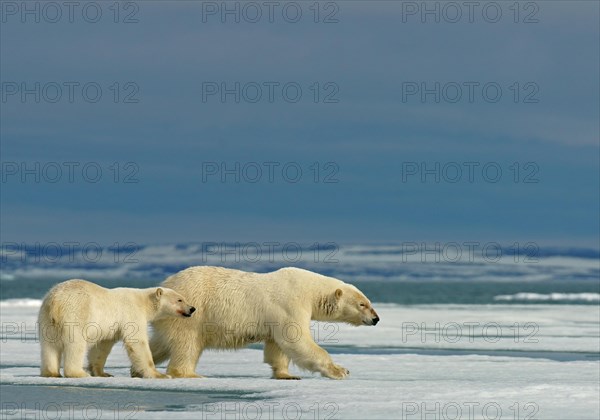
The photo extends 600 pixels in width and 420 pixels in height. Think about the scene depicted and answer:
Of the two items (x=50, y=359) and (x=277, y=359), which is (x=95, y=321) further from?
(x=277, y=359)

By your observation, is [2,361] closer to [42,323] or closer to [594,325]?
[42,323]

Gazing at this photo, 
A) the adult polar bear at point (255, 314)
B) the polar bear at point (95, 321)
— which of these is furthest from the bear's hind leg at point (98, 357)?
the adult polar bear at point (255, 314)

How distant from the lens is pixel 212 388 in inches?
469

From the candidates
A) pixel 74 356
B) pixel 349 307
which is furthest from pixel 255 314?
pixel 74 356

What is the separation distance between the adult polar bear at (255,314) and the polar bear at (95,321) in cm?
31

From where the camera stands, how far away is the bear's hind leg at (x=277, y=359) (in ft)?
43.5

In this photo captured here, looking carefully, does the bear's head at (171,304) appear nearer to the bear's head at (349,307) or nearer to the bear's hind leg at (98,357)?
the bear's hind leg at (98,357)

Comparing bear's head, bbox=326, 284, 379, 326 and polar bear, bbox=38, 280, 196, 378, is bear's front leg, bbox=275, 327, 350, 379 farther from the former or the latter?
polar bear, bbox=38, 280, 196, 378

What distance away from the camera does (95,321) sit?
41.3ft

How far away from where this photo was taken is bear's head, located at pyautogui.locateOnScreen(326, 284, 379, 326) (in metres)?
13.3

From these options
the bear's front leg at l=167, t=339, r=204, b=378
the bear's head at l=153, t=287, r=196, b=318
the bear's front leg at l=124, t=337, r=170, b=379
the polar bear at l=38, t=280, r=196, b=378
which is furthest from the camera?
the bear's front leg at l=167, t=339, r=204, b=378

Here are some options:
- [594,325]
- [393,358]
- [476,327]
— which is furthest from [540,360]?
[594,325]

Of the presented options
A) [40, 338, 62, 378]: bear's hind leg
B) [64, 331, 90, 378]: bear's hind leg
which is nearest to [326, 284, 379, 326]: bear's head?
[64, 331, 90, 378]: bear's hind leg

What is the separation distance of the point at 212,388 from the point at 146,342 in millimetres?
1392
